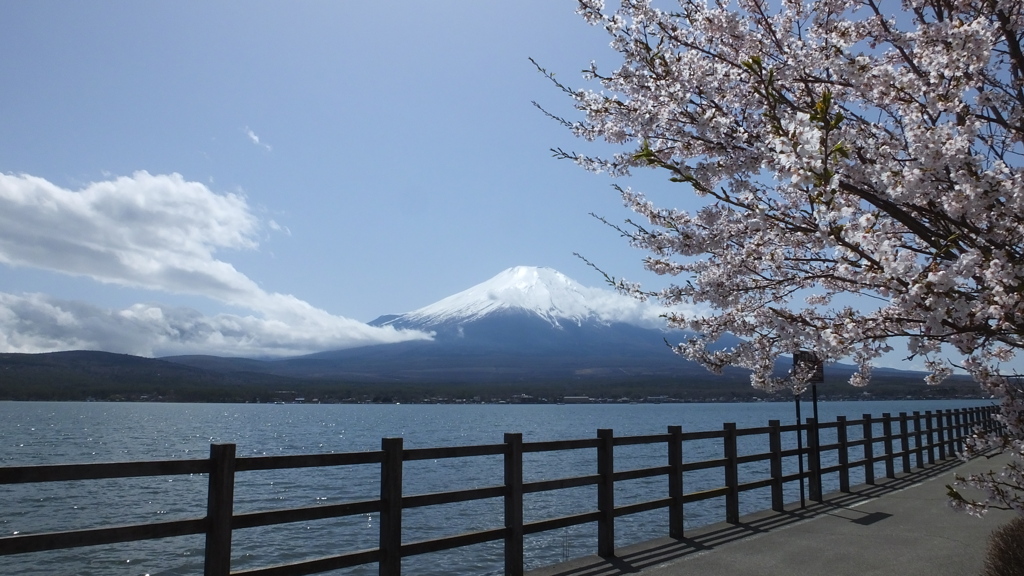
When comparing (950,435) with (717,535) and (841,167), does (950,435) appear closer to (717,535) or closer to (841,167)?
(717,535)

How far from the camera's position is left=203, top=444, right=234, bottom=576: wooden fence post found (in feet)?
19.4

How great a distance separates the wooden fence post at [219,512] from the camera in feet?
19.4

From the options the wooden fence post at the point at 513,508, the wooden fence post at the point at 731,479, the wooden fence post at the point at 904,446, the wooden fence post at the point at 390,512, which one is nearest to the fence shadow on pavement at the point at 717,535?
the wooden fence post at the point at 731,479

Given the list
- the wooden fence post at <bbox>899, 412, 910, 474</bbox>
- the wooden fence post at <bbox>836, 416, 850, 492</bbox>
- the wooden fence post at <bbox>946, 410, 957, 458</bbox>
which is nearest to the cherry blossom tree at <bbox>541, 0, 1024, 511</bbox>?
the wooden fence post at <bbox>836, 416, 850, 492</bbox>

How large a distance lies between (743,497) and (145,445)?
4941 cm

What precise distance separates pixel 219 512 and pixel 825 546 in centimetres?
716

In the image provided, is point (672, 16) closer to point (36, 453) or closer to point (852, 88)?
point (852, 88)

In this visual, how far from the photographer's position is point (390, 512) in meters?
6.97

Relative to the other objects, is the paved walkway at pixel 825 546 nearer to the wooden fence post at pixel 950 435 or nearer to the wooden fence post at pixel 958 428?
the wooden fence post at pixel 950 435

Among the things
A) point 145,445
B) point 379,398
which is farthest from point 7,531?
point 379,398

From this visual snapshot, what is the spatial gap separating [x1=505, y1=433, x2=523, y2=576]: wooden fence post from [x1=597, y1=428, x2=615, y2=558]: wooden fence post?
4.34ft

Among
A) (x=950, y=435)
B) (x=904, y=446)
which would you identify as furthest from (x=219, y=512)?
(x=950, y=435)

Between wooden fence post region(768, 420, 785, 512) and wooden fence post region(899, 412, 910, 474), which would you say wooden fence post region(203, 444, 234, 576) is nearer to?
wooden fence post region(768, 420, 785, 512)

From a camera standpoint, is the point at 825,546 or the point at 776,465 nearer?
the point at 825,546
